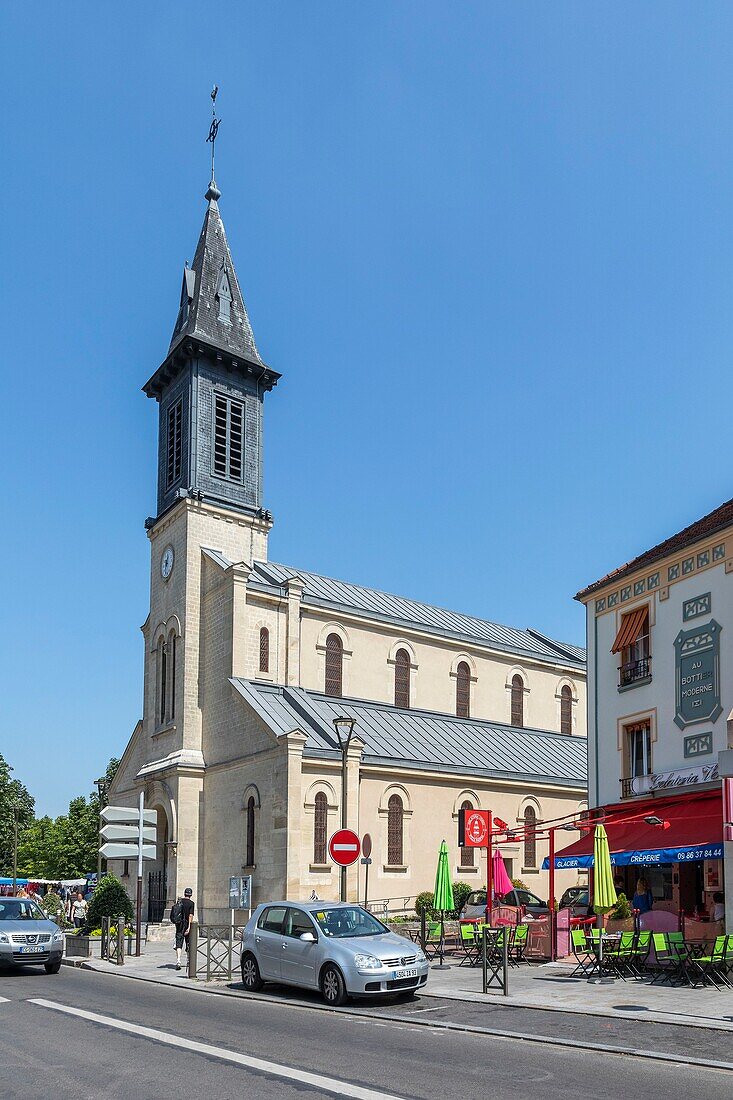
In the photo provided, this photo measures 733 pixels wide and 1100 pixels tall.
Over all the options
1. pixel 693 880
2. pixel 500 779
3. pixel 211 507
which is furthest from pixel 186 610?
pixel 693 880

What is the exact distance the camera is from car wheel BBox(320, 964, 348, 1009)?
16.6 metres

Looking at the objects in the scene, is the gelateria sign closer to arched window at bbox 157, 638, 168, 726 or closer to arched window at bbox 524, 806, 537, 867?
arched window at bbox 524, 806, 537, 867

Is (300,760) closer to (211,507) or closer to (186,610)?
(186,610)

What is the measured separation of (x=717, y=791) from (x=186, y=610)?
23898mm

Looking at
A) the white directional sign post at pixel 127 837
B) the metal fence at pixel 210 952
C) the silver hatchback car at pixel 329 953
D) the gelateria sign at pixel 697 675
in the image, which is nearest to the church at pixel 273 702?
the white directional sign post at pixel 127 837

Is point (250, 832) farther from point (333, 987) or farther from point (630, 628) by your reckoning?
point (333, 987)

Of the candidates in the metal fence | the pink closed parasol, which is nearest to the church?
the pink closed parasol

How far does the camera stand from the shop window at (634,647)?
2598 centimetres

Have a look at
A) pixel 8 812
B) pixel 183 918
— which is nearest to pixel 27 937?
pixel 183 918

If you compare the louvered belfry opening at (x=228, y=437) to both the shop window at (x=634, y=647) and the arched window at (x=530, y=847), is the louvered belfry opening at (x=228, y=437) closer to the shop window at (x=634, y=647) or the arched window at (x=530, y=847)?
the arched window at (x=530, y=847)

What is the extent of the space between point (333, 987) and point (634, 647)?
13.1 metres

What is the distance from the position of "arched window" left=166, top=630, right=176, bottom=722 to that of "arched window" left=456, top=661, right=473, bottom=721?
12698mm

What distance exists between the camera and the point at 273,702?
3841 cm

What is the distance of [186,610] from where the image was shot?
41.2m
